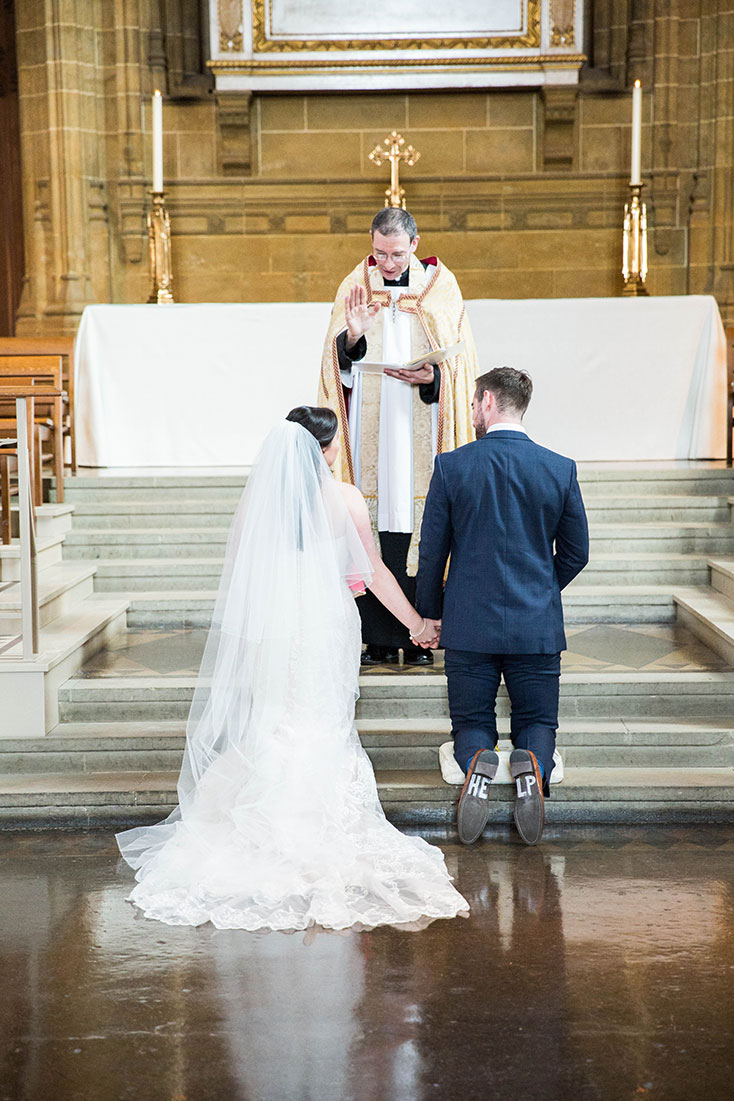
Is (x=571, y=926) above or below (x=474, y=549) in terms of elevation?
below

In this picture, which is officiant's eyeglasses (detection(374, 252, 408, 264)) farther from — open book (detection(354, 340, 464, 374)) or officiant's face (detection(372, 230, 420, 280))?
open book (detection(354, 340, 464, 374))

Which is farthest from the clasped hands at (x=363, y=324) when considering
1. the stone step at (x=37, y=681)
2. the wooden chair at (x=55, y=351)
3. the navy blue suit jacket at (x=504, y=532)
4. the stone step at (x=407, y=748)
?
the wooden chair at (x=55, y=351)

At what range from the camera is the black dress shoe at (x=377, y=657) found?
16.9 ft

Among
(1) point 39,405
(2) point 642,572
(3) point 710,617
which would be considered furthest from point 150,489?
(3) point 710,617

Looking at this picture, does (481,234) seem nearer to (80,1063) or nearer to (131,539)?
(131,539)

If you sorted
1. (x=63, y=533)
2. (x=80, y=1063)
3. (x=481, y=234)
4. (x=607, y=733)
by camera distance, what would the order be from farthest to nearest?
(x=481, y=234)
(x=63, y=533)
(x=607, y=733)
(x=80, y=1063)

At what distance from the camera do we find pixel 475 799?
393 cm

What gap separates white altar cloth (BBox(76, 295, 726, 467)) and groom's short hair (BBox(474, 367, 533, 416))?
11.2ft

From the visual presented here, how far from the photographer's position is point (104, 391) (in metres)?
7.35

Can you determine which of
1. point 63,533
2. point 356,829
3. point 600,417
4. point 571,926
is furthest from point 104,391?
point 571,926

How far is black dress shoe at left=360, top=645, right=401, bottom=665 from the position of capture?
5145 mm

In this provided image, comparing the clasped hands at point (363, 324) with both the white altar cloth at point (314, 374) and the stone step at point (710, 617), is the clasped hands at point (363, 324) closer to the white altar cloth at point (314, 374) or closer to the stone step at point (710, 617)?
the stone step at point (710, 617)

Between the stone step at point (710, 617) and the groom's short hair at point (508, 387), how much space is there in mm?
1493

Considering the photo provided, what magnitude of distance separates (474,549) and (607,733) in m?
0.93
